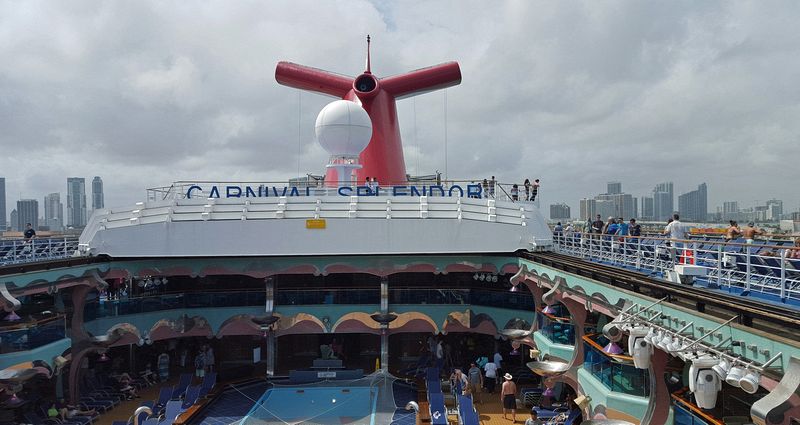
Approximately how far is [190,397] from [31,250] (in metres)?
8.65

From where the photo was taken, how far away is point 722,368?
7.37 meters

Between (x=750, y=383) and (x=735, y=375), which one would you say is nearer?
(x=750, y=383)

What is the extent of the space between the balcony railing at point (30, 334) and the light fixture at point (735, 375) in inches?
841

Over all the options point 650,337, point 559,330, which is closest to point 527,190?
point 559,330

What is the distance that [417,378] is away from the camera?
25094mm

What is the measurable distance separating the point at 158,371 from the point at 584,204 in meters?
61.3

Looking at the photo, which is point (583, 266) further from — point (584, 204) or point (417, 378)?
point (584, 204)

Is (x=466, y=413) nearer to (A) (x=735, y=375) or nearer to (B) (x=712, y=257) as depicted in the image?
(B) (x=712, y=257)

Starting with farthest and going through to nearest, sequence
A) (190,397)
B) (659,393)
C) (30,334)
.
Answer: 1. (190,397)
2. (30,334)
3. (659,393)

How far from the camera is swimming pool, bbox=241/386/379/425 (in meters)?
19.3

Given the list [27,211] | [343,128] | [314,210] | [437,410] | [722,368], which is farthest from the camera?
[27,211]

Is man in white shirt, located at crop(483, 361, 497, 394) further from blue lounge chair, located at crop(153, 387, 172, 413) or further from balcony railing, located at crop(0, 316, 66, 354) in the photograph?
balcony railing, located at crop(0, 316, 66, 354)

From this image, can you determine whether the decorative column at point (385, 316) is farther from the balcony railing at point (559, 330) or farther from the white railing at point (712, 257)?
the white railing at point (712, 257)

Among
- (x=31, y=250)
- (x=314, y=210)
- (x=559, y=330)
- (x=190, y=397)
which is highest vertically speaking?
(x=314, y=210)
